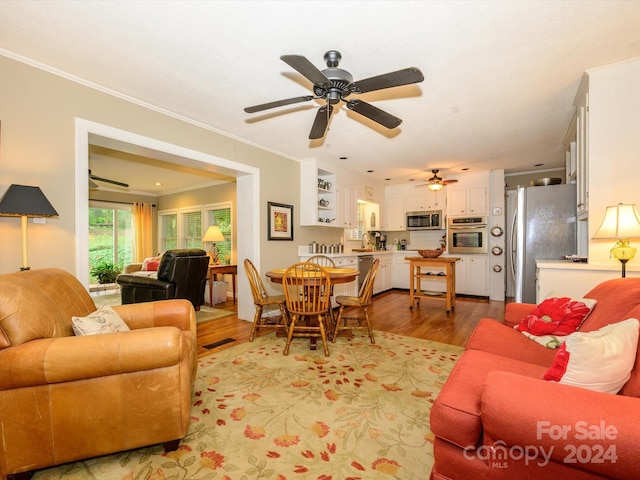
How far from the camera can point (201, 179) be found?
660 cm

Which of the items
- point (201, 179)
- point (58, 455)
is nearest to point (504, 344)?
point (58, 455)

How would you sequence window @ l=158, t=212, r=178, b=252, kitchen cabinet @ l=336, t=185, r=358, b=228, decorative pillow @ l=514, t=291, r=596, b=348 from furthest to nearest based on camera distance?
1. window @ l=158, t=212, r=178, b=252
2. kitchen cabinet @ l=336, t=185, r=358, b=228
3. decorative pillow @ l=514, t=291, r=596, b=348

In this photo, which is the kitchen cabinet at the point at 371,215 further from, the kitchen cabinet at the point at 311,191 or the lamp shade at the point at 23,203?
the lamp shade at the point at 23,203

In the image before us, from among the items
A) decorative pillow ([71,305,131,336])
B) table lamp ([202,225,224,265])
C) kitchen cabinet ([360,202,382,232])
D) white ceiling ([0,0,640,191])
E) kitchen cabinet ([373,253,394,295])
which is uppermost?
white ceiling ([0,0,640,191])

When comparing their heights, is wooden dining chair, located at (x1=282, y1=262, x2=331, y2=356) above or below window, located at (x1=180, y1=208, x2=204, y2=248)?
below

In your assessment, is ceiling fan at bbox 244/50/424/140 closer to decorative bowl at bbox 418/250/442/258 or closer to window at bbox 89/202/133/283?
decorative bowl at bbox 418/250/442/258

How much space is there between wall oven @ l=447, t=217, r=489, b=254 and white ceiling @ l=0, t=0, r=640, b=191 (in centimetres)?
271

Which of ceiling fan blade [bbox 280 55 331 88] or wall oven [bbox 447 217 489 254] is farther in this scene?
wall oven [bbox 447 217 489 254]

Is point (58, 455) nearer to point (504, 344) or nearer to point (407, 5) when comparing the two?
point (504, 344)

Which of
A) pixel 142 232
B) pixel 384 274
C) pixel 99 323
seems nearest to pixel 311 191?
pixel 384 274

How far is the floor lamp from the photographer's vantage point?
196 cm

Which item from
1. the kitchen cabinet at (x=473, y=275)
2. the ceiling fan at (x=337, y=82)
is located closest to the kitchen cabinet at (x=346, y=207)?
the kitchen cabinet at (x=473, y=275)

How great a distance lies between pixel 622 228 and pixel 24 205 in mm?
4182

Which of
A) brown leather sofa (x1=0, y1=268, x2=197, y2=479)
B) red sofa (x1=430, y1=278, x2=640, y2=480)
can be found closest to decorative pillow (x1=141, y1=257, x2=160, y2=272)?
brown leather sofa (x1=0, y1=268, x2=197, y2=479)
